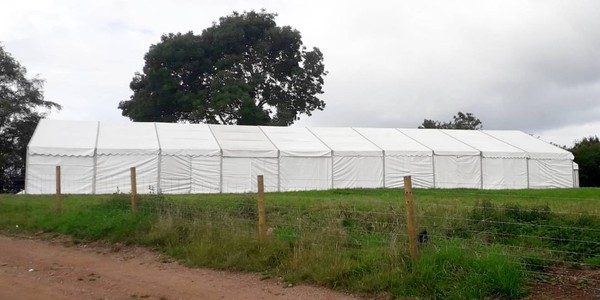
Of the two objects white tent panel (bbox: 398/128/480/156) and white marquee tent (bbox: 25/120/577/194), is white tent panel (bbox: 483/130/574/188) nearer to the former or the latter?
white marquee tent (bbox: 25/120/577/194)

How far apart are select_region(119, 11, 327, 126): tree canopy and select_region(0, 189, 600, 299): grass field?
2814 cm

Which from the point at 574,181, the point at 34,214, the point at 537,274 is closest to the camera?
the point at 537,274

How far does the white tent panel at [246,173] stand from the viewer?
23.4m

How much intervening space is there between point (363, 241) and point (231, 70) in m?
33.8

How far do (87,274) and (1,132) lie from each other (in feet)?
96.5

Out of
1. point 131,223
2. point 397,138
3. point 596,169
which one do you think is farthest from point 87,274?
point 596,169

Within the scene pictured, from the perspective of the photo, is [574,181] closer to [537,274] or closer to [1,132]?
[537,274]

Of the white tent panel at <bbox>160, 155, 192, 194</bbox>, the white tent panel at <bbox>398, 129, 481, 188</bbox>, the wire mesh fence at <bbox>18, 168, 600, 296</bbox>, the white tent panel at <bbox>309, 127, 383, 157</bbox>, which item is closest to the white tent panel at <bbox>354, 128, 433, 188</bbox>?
the white tent panel at <bbox>398, 129, 481, 188</bbox>

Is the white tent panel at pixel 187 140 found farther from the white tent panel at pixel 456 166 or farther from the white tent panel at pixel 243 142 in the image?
the white tent panel at pixel 456 166

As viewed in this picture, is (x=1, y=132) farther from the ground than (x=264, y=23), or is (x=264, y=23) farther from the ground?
(x=264, y=23)

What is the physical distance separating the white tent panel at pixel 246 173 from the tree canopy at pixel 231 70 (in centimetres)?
1513

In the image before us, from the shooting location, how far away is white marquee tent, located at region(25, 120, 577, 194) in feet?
71.8

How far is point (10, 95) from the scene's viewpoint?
3362 cm

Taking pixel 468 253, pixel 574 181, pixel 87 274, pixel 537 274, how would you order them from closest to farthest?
pixel 537 274 → pixel 468 253 → pixel 87 274 → pixel 574 181
